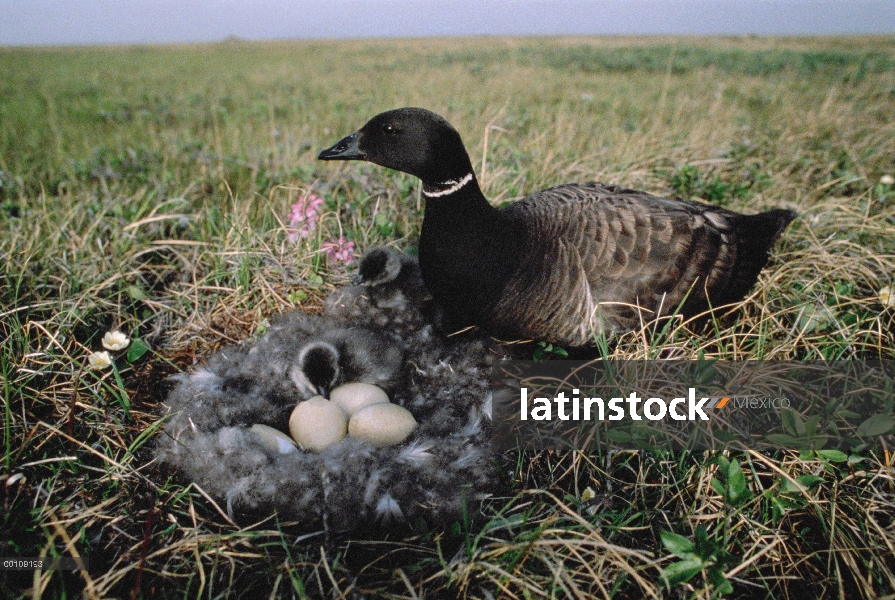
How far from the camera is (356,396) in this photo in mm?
2463

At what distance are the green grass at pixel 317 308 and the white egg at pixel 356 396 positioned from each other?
25.6 inches

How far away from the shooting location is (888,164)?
5.07m

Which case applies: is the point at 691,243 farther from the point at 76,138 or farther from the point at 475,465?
the point at 76,138

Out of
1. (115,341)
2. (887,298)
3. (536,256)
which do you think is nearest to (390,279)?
(536,256)

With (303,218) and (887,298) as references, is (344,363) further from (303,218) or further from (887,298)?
(887,298)

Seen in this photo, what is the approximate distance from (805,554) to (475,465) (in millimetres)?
1230

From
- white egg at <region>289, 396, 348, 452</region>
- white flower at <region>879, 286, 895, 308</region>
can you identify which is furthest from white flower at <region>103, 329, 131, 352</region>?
white flower at <region>879, 286, 895, 308</region>

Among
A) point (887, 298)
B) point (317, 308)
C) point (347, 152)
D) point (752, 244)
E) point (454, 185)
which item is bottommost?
point (317, 308)

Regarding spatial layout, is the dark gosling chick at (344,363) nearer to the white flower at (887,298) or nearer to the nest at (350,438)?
the nest at (350,438)

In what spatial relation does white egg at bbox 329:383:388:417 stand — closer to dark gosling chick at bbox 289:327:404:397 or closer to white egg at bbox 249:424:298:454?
dark gosling chick at bbox 289:327:404:397

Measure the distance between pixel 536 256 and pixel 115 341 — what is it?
2.20m

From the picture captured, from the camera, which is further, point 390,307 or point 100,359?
point 390,307

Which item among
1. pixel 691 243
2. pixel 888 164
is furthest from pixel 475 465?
pixel 888 164

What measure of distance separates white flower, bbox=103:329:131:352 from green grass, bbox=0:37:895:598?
13 centimetres
